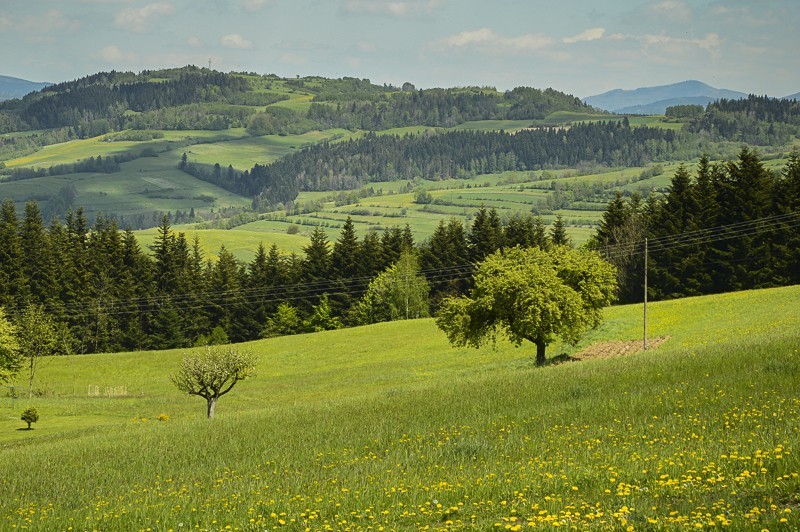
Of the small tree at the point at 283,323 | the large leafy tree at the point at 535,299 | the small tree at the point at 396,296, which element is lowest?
the small tree at the point at 283,323

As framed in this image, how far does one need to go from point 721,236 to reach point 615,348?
4000 cm

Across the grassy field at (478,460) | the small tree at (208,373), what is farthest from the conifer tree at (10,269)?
the small tree at (208,373)

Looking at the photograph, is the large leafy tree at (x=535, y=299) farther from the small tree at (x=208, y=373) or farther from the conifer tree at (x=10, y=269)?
the conifer tree at (x=10, y=269)

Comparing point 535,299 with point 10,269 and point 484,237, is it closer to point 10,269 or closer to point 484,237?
point 484,237

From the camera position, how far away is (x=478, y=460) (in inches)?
856

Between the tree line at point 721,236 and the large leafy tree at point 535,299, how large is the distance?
3573 cm

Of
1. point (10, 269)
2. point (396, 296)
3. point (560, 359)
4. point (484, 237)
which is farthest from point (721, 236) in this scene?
point (10, 269)

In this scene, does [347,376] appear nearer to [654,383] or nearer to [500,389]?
[500,389]

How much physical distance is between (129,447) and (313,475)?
520 inches

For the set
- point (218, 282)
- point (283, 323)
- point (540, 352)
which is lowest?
point (283, 323)

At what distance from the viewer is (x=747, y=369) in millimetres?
30375

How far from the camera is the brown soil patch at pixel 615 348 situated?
209 feet

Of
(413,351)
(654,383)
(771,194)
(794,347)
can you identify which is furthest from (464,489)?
(771,194)

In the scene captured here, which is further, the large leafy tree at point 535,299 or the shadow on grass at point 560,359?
the shadow on grass at point 560,359
